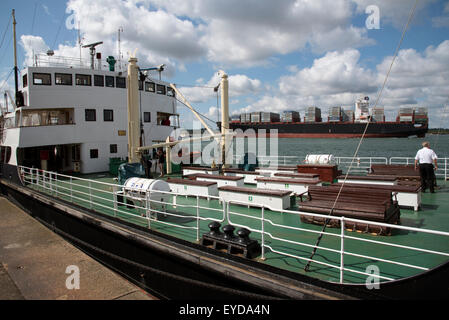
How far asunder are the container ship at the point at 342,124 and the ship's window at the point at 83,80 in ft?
214

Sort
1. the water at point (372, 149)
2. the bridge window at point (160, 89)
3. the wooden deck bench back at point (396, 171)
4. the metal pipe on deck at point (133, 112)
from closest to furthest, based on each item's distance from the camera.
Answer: the wooden deck bench back at point (396, 171) → the metal pipe on deck at point (133, 112) → the bridge window at point (160, 89) → the water at point (372, 149)

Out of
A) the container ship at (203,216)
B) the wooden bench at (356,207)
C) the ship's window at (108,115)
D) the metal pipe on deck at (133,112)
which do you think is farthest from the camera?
the ship's window at (108,115)

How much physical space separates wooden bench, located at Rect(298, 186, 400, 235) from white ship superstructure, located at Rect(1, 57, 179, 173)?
8.41 m

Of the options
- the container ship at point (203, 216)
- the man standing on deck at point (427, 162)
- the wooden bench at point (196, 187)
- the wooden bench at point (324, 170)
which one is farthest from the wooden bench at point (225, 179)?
the man standing on deck at point (427, 162)

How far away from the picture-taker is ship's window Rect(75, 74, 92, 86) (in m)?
14.4

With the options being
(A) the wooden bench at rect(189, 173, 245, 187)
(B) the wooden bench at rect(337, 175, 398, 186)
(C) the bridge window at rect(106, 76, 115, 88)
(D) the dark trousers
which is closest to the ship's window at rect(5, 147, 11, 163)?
(C) the bridge window at rect(106, 76, 115, 88)

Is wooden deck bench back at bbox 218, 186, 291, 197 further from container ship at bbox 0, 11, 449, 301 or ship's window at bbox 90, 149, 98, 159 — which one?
ship's window at bbox 90, 149, 98, 159

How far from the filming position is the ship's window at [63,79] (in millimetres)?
13969

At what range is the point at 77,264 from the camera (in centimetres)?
519

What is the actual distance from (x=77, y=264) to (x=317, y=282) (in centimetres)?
386

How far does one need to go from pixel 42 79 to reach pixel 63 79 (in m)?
0.82

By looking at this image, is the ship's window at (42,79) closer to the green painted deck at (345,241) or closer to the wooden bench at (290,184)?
the green painted deck at (345,241)

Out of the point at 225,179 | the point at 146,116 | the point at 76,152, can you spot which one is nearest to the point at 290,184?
the point at 225,179
